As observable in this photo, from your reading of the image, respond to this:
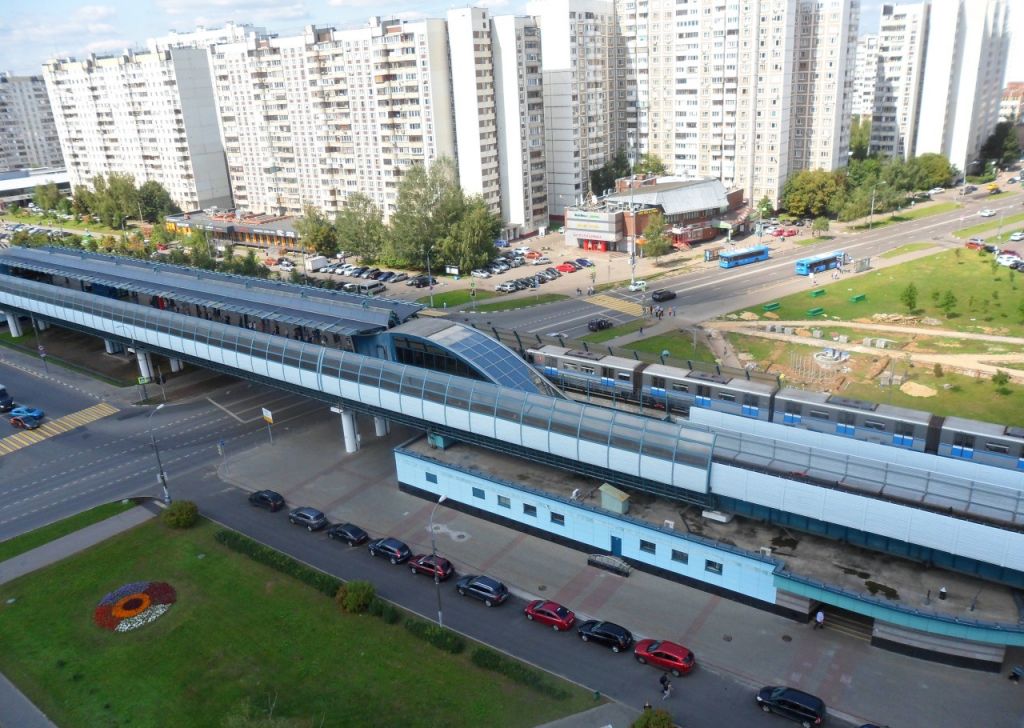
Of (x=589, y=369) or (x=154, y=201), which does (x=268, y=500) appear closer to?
(x=589, y=369)

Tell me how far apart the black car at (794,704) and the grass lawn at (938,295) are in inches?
2000

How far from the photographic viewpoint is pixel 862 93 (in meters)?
161

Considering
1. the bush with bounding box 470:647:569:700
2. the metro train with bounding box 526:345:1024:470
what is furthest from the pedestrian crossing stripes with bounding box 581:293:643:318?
the bush with bounding box 470:647:569:700

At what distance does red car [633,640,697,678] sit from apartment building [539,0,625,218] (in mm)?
96937

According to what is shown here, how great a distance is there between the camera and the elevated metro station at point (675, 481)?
30.0 metres

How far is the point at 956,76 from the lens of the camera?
140 meters

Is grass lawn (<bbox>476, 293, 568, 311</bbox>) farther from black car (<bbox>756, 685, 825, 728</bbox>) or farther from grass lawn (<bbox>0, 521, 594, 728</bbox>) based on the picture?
black car (<bbox>756, 685, 825, 728</bbox>)

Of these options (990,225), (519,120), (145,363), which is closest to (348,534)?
(145,363)

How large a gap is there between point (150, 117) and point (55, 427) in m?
109

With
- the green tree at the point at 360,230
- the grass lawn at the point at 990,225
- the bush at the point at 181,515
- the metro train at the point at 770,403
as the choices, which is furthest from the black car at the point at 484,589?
the grass lawn at the point at 990,225

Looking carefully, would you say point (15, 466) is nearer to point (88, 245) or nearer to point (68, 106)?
point (88, 245)

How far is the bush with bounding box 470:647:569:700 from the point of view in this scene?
95.9ft

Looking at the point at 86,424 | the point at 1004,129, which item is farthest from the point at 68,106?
the point at 1004,129

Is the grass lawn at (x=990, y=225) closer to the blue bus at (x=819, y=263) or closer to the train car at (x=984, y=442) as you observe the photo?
the blue bus at (x=819, y=263)
